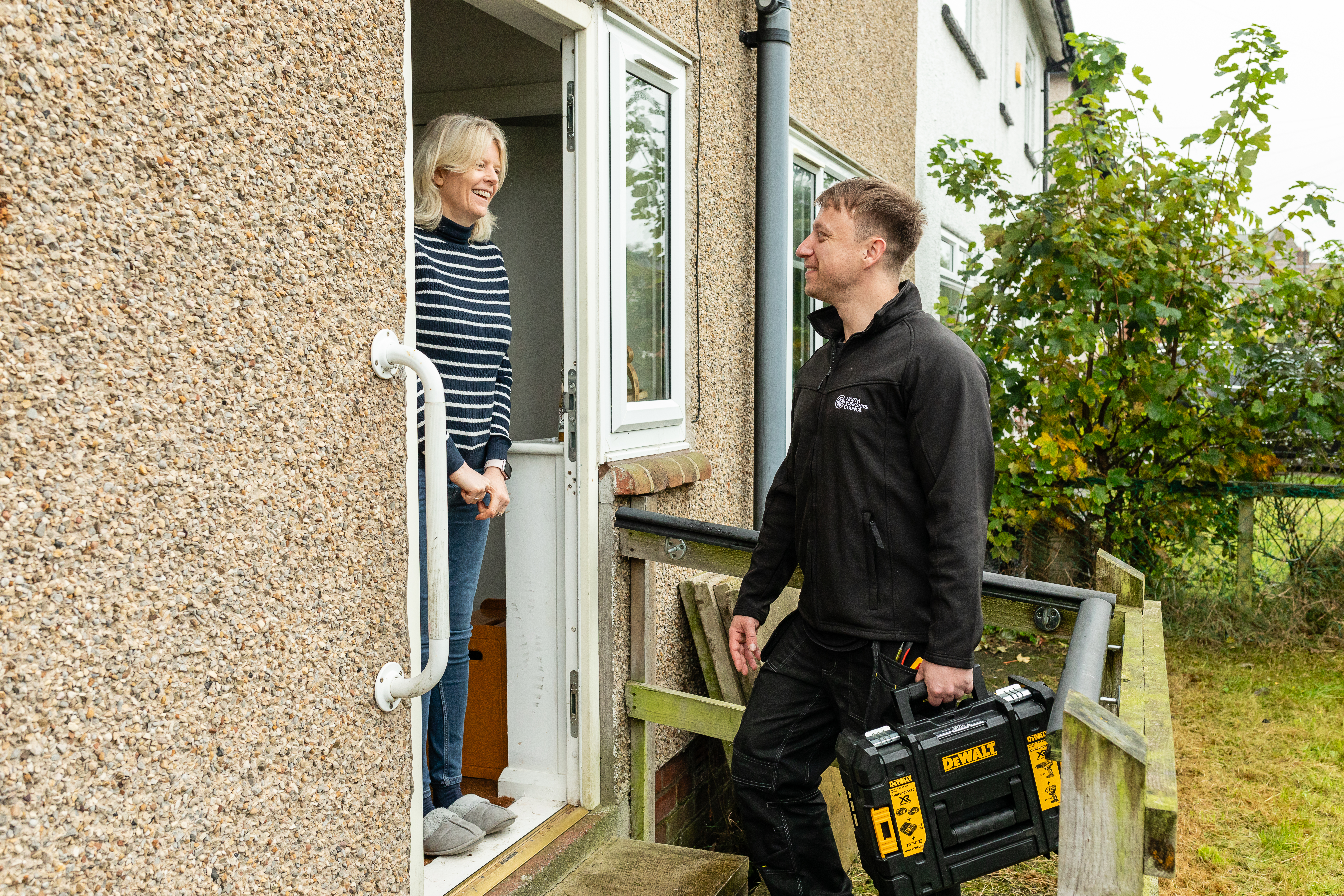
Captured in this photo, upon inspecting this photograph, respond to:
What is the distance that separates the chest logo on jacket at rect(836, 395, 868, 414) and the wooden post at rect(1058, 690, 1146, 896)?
961 mm

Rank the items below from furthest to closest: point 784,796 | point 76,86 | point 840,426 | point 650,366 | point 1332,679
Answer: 1. point 1332,679
2. point 650,366
3. point 784,796
4. point 840,426
5. point 76,86

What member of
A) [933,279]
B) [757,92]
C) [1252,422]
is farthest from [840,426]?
[933,279]

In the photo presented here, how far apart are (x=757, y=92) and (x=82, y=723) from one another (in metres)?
3.75

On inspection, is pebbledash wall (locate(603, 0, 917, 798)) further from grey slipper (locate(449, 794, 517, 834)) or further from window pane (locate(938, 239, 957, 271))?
window pane (locate(938, 239, 957, 271))

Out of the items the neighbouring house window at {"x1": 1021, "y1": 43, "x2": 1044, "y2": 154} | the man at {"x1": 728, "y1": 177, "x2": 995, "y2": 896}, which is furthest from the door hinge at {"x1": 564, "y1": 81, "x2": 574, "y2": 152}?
the neighbouring house window at {"x1": 1021, "y1": 43, "x2": 1044, "y2": 154}

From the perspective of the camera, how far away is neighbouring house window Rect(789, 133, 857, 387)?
5.49 meters

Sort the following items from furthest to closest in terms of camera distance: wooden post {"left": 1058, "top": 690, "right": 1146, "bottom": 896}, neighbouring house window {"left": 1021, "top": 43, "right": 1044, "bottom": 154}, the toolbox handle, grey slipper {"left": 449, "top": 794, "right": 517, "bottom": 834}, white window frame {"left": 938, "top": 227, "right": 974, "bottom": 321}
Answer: neighbouring house window {"left": 1021, "top": 43, "right": 1044, "bottom": 154}, white window frame {"left": 938, "top": 227, "right": 974, "bottom": 321}, grey slipper {"left": 449, "top": 794, "right": 517, "bottom": 834}, the toolbox handle, wooden post {"left": 1058, "top": 690, "right": 1146, "bottom": 896}

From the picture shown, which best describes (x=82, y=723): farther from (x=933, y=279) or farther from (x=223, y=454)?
(x=933, y=279)

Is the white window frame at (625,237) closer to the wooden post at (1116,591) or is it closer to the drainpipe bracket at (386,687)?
the drainpipe bracket at (386,687)

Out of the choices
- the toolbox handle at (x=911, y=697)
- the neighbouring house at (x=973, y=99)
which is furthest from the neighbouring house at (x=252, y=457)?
the neighbouring house at (x=973, y=99)

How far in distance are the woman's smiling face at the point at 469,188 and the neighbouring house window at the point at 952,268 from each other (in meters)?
7.02

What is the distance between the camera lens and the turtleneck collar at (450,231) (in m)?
2.93

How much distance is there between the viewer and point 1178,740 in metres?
5.47

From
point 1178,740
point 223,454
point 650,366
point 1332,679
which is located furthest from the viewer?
point 1332,679
